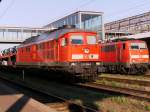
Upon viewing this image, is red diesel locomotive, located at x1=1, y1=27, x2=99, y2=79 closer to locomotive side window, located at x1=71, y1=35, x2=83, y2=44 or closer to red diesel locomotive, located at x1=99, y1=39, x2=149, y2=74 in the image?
locomotive side window, located at x1=71, y1=35, x2=83, y2=44

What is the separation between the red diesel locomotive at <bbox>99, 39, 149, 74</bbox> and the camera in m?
28.4

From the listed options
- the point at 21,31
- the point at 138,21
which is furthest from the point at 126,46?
the point at 21,31

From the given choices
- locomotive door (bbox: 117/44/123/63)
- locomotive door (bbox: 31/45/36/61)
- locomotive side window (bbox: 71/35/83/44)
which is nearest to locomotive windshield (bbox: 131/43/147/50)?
locomotive door (bbox: 117/44/123/63)

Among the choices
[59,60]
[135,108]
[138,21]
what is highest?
[138,21]

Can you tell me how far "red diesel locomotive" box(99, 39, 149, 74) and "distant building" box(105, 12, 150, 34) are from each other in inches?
1449

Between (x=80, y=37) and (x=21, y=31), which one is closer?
(x=80, y=37)

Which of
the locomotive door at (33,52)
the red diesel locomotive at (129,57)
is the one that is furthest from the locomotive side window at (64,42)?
the red diesel locomotive at (129,57)

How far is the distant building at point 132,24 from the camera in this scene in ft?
229

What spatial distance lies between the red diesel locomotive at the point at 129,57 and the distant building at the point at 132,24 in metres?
36.8

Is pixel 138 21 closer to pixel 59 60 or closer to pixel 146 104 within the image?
pixel 59 60

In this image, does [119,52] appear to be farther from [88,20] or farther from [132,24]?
[88,20]

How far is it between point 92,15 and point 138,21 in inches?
417

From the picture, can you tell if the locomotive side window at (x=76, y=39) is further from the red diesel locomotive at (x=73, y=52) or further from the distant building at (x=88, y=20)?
the distant building at (x=88, y=20)

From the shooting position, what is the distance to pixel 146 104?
39.9ft
